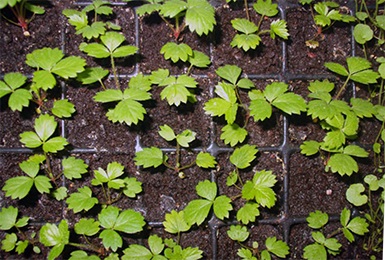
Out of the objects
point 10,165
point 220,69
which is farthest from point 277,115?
point 10,165

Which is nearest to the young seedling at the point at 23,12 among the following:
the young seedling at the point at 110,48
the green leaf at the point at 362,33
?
the young seedling at the point at 110,48

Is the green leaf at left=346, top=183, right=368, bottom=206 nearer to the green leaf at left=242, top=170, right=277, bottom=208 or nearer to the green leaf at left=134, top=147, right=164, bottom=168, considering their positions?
the green leaf at left=242, top=170, right=277, bottom=208

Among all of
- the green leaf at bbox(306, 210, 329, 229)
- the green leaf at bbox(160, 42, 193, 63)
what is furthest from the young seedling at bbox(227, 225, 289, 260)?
the green leaf at bbox(160, 42, 193, 63)

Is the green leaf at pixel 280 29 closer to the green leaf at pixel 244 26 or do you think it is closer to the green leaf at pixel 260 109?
the green leaf at pixel 244 26

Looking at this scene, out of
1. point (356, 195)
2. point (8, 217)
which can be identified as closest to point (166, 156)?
point (8, 217)

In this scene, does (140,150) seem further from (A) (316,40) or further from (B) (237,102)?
(A) (316,40)

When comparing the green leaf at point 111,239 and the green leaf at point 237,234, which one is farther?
the green leaf at point 237,234
